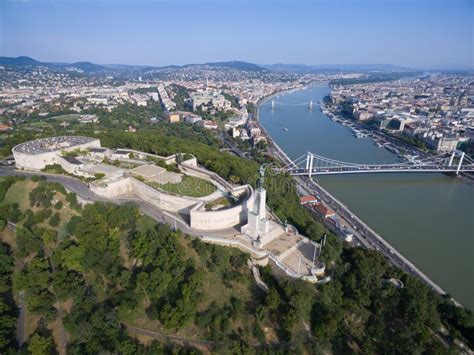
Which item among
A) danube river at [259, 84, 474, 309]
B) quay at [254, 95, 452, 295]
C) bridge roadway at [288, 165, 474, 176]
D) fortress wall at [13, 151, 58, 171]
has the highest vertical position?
fortress wall at [13, 151, 58, 171]

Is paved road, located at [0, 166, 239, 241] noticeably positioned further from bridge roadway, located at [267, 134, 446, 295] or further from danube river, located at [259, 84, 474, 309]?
danube river, located at [259, 84, 474, 309]

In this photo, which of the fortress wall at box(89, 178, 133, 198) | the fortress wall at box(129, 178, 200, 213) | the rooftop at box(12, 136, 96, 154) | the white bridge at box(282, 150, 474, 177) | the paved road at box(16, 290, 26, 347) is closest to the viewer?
the paved road at box(16, 290, 26, 347)

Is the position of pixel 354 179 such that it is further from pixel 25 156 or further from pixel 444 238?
pixel 25 156

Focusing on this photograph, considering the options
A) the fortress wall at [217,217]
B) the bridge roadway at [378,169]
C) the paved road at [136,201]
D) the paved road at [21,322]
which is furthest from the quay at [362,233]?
the paved road at [21,322]

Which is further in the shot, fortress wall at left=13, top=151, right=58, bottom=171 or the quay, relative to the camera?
fortress wall at left=13, top=151, right=58, bottom=171

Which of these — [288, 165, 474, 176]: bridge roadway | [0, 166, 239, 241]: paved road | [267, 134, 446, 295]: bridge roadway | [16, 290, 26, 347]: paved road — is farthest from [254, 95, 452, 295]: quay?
[16, 290, 26, 347]: paved road

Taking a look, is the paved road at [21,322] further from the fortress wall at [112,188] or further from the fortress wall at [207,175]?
the fortress wall at [207,175]

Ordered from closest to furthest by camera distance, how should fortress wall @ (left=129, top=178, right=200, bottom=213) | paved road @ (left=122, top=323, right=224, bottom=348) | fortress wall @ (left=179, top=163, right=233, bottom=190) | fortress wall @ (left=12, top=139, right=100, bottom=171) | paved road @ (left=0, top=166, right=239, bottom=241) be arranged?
paved road @ (left=122, top=323, right=224, bottom=348) → paved road @ (left=0, top=166, right=239, bottom=241) → fortress wall @ (left=129, top=178, right=200, bottom=213) → fortress wall @ (left=179, top=163, right=233, bottom=190) → fortress wall @ (left=12, top=139, right=100, bottom=171)
